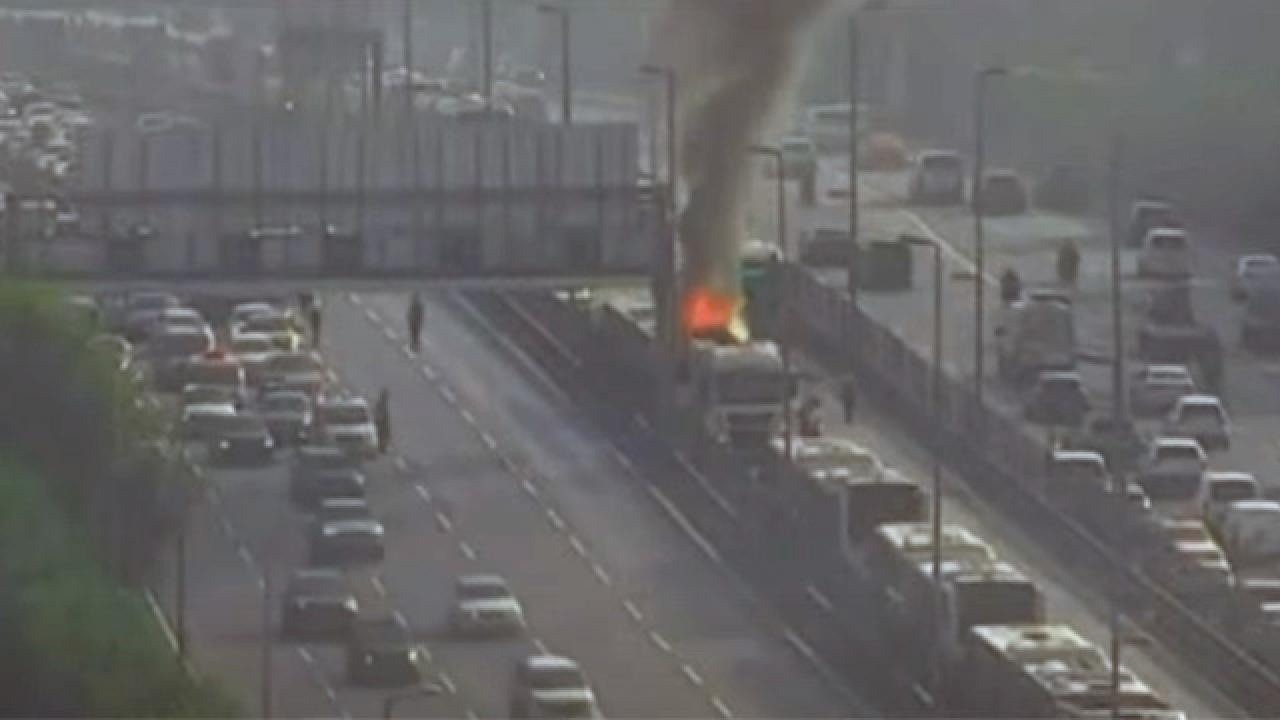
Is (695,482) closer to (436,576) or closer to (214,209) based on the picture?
A: (436,576)

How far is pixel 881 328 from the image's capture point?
→ 30.4m

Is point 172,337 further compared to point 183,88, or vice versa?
point 183,88

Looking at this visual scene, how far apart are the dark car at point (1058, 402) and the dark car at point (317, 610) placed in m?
5.05

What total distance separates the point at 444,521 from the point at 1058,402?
11.1ft

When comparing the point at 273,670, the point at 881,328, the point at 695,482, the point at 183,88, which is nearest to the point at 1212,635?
the point at 273,670

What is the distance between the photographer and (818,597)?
76.8 feet

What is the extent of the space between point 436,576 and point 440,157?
7.21 meters

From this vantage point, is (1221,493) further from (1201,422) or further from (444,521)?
(444,521)

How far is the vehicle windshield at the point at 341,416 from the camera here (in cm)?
2802

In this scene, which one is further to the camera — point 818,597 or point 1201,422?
point 1201,422

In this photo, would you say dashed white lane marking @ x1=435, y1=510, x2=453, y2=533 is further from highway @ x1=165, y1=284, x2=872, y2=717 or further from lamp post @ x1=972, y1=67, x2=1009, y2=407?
lamp post @ x1=972, y1=67, x2=1009, y2=407

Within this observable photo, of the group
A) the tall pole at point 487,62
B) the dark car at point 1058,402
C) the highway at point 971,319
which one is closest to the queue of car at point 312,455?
the highway at point 971,319

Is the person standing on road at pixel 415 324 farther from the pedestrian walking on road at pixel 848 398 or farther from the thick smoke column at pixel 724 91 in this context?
the thick smoke column at pixel 724 91

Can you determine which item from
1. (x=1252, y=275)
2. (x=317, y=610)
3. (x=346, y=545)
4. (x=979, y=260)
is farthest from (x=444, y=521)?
(x=1252, y=275)
